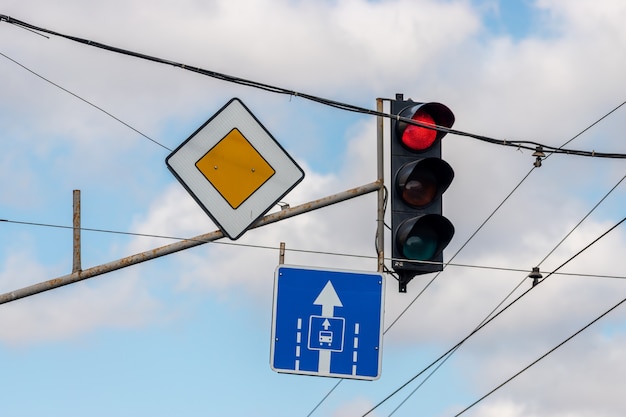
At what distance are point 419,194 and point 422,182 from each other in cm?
8

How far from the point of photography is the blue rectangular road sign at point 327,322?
7.80m

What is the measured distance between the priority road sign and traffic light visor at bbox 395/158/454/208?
29.6 inches

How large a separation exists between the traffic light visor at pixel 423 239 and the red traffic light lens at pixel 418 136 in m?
0.53

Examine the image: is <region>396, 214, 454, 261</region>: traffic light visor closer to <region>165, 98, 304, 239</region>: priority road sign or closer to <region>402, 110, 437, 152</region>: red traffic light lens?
<region>402, 110, 437, 152</region>: red traffic light lens

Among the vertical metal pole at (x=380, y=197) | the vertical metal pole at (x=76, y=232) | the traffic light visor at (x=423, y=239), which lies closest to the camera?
the traffic light visor at (x=423, y=239)

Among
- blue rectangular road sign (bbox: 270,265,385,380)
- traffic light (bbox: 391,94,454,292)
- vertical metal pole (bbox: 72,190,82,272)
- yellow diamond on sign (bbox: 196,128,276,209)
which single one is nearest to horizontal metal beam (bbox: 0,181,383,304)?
vertical metal pole (bbox: 72,190,82,272)

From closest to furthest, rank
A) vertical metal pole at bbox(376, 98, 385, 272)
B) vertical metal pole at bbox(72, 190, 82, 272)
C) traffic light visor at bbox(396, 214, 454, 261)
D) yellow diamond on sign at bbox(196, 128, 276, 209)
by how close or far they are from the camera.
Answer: traffic light visor at bbox(396, 214, 454, 261)
yellow diamond on sign at bbox(196, 128, 276, 209)
vertical metal pole at bbox(72, 190, 82, 272)
vertical metal pole at bbox(376, 98, 385, 272)

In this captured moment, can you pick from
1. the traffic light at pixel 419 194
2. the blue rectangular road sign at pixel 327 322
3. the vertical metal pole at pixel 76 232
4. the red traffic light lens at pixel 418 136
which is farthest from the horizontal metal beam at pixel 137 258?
the red traffic light lens at pixel 418 136

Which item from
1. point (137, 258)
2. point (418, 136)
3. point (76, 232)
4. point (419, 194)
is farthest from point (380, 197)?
point (76, 232)

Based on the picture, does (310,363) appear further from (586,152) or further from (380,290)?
(586,152)

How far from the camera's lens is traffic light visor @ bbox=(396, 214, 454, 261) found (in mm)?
7543

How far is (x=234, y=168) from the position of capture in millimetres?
7676

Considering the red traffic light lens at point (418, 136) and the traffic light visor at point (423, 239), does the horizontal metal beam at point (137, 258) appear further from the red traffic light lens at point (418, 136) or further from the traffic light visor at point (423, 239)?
the red traffic light lens at point (418, 136)

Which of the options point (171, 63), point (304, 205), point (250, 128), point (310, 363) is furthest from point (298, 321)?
point (171, 63)
